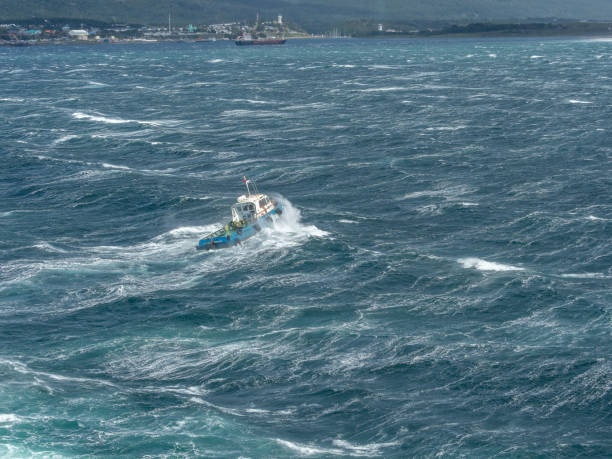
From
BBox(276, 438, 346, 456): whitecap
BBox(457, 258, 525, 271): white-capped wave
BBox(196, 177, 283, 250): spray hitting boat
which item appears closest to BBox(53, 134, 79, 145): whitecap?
BBox(196, 177, 283, 250): spray hitting boat

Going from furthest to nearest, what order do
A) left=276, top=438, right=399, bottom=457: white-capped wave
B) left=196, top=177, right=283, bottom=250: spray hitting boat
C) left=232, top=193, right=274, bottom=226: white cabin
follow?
1. left=232, top=193, right=274, bottom=226: white cabin
2. left=196, top=177, right=283, bottom=250: spray hitting boat
3. left=276, top=438, right=399, bottom=457: white-capped wave

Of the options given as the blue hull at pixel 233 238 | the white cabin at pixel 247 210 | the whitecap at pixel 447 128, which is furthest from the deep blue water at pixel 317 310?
the whitecap at pixel 447 128

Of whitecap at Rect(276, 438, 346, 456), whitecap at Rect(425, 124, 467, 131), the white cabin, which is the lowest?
whitecap at Rect(276, 438, 346, 456)

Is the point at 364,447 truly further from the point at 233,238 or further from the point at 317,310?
the point at 233,238

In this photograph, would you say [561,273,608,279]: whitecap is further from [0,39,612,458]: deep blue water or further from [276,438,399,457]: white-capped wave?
[276,438,399,457]: white-capped wave

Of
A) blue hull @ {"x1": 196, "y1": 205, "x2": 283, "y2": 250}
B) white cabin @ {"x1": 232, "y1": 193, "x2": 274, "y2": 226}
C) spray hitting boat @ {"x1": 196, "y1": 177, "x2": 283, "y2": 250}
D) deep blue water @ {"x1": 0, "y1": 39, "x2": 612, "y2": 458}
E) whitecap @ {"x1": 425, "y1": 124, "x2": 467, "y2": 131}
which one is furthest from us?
whitecap @ {"x1": 425, "y1": 124, "x2": 467, "y2": 131}

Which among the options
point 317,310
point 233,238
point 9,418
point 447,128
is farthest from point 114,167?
point 9,418

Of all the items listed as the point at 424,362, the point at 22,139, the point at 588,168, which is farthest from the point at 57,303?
the point at 22,139

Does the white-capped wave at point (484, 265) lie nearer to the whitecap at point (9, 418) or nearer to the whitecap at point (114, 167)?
the whitecap at point (9, 418)

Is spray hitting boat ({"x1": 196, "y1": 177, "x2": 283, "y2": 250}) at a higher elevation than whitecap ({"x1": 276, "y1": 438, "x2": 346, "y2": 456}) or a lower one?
higher
